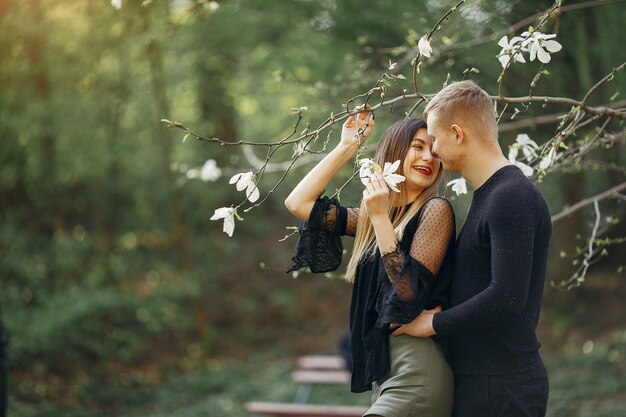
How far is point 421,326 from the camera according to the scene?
2598mm

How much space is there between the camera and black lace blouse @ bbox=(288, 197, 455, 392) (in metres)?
2.58

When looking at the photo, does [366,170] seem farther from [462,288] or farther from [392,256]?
[462,288]

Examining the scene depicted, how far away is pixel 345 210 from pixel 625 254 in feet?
29.1

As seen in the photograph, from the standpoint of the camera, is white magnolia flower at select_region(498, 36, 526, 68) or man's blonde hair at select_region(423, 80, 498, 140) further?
white magnolia flower at select_region(498, 36, 526, 68)

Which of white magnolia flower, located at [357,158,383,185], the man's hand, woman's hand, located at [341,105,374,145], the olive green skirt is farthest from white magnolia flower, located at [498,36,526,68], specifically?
the olive green skirt

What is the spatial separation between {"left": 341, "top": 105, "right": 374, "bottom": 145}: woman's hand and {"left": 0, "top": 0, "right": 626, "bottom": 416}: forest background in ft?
11.0

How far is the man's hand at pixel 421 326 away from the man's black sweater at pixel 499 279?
3 centimetres

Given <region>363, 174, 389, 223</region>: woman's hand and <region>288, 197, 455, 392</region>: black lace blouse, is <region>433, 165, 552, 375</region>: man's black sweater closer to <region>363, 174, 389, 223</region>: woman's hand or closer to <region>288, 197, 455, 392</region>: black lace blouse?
<region>288, 197, 455, 392</region>: black lace blouse

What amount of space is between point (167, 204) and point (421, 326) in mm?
8638

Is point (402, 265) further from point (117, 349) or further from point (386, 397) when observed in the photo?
point (117, 349)

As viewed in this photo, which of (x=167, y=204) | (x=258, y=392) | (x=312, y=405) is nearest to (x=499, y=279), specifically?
(x=312, y=405)

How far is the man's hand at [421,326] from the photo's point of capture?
2580mm

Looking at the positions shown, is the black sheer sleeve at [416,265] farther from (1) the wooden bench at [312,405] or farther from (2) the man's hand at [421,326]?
(1) the wooden bench at [312,405]

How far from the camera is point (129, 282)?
1087cm
